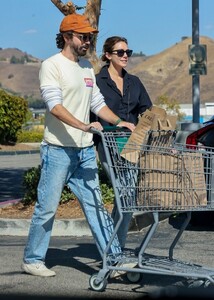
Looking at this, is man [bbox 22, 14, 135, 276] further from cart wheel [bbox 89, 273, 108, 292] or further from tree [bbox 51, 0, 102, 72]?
tree [bbox 51, 0, 102, 72]

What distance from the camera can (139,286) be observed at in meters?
7.21

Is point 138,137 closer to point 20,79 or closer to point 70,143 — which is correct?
point 70,143


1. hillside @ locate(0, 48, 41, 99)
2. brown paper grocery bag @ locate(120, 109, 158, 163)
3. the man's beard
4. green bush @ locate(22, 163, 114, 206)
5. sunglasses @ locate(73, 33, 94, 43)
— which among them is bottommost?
green bush @ locate(22, 163, 114, 206)

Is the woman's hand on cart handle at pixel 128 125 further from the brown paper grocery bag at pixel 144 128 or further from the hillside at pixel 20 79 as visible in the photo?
the hillside at pixel 20 79

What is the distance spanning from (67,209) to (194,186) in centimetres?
449

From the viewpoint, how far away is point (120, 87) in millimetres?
7922

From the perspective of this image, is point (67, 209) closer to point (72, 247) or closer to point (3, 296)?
point (72, 247)

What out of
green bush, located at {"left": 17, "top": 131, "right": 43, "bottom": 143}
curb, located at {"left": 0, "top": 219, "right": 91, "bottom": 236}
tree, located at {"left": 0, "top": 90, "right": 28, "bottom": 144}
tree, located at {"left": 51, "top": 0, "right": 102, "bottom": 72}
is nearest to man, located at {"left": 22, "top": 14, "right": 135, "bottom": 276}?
curb, located at {"left": 0, "top": 219, "right": 91, "bottom": 236}

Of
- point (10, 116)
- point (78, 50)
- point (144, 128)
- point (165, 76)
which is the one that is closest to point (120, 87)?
point (78, 50)

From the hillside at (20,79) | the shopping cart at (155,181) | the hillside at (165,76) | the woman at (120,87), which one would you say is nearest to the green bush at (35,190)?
the woman at (120,87)

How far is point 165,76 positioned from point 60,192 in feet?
451

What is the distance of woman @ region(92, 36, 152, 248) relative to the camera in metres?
7.80

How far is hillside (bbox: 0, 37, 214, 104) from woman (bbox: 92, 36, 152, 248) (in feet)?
334

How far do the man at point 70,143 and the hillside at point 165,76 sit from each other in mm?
102481
